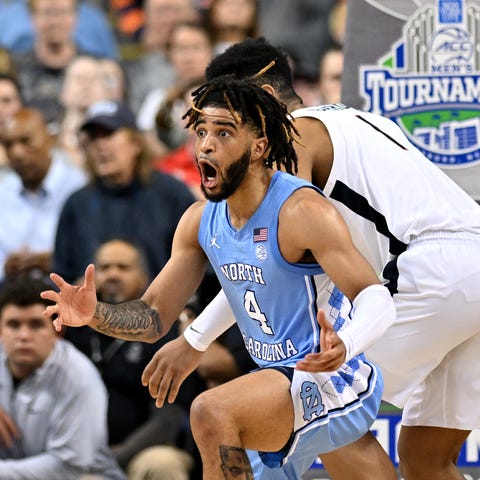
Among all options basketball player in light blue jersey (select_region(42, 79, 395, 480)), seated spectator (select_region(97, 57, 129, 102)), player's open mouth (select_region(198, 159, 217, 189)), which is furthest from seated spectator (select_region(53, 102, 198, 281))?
player's open mouth (select_region(198, 159, 217, 189))

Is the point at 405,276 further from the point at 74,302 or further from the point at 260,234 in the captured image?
the point at 74,302

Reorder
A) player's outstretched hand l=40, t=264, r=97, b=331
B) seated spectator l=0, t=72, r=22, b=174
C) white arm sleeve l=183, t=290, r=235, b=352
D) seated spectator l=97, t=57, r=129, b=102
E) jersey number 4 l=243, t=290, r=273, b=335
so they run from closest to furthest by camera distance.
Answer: player's outstretched hand l=40, t=264, r=97, b=331, jersey number 4 l=243, t=290, r=273, b=335, white arm sleeve l=183, t=290, r=235, b=352, seated spectator l=0, t=72, r=22, b=174, seated spectator l=97, t=57, r=129, b=102

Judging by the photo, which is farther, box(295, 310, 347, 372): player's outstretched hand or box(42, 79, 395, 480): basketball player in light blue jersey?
box(42, 79, 395, 480): basketball player in light blue jersey

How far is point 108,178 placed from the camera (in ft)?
25.7

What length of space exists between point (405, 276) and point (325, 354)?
993 millimetres

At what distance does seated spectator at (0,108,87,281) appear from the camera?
8315 millimetres

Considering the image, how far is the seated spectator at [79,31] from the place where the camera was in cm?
1020

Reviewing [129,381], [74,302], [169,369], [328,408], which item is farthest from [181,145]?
[328,408]

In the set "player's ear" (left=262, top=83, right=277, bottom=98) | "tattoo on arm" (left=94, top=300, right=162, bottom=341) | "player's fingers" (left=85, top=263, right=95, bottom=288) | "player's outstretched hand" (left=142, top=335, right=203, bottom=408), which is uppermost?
"player's ear" (left=262, top=83, right=277, bottom=98)

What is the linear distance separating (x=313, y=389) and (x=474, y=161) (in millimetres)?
1933

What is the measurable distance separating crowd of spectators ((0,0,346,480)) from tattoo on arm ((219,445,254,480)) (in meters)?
1.50

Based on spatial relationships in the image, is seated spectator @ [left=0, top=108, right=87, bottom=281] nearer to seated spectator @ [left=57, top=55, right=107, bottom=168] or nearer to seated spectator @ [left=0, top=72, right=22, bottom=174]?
seated spectator @ [left=0, top=72, right=22, bottom=174]

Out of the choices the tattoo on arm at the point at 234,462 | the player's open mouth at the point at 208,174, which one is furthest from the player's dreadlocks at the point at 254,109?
the tattoo on arm at the point at 234,462

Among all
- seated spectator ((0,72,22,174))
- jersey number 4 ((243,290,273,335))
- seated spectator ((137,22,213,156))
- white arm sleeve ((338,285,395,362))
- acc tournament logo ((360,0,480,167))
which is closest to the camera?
white arm sleeve ((338,285,395,362))
